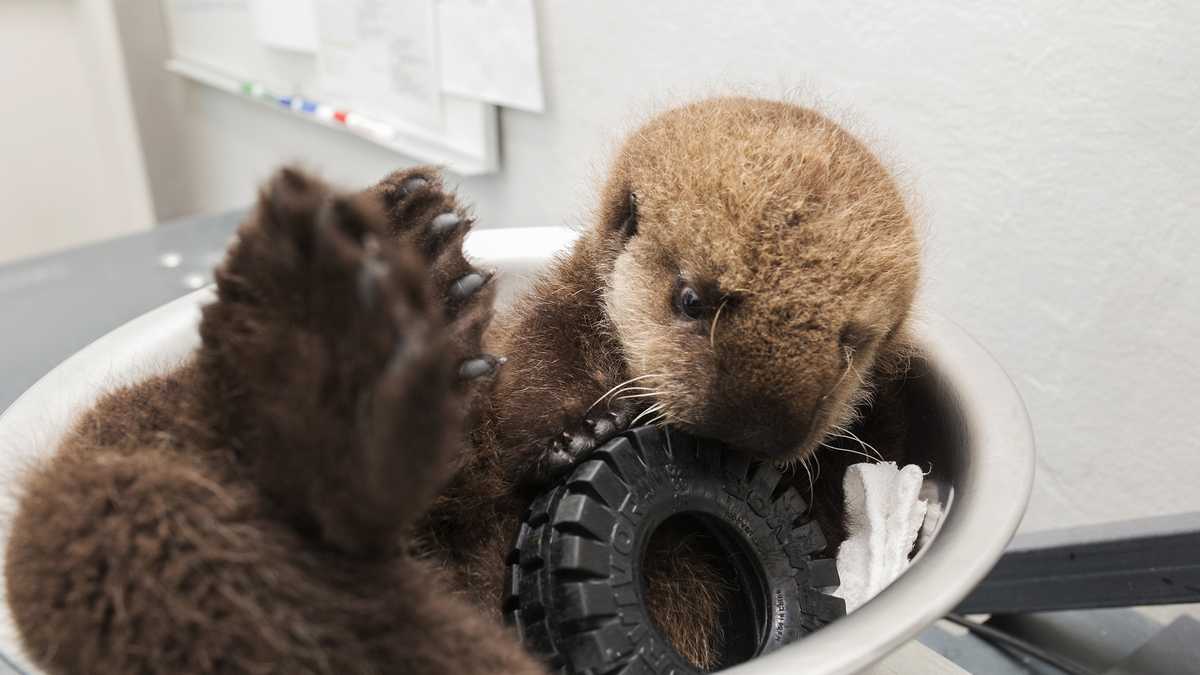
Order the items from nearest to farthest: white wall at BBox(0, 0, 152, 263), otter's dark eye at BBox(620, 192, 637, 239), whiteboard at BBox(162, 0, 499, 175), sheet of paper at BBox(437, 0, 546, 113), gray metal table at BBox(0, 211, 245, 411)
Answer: otter's dark eye at BBox(620, 192, 637, 239) < gray metal table at BBox(0, 211, 245, 411) < sheet of paper at BBox(437, 0, 546, 113) < whiteboard at BBox(162, 0, 499, 175) < white wall at BBox(0, 0, 152, 263)

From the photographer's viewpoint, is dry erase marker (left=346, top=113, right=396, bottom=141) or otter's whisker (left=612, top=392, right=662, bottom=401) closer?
otter's whisker (left=612, top=392, right=662, bottom=401)

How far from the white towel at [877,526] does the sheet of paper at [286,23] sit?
71.1 inches

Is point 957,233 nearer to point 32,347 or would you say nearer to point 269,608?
point 269,608

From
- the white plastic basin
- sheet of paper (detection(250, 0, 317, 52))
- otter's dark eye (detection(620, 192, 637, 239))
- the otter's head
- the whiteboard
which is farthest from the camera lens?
sheet of paper (detection(250, 0, 317, 52))

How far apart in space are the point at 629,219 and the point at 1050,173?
0.56 metres

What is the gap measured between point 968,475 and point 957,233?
1.83 feet

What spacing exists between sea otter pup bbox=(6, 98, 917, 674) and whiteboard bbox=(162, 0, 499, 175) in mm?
716

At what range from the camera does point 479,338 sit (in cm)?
57

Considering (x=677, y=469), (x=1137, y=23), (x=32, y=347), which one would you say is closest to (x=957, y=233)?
(x=1137, y=23)

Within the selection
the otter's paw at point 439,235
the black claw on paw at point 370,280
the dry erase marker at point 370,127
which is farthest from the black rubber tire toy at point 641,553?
Result: the dry erase marker at point 370,127

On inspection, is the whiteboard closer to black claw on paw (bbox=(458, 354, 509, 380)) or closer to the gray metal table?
the gray metal table

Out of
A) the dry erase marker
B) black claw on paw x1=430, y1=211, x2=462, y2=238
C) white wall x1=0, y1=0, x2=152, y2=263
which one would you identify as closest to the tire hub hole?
black claw on paw x1=430, y1=211, x2=462, y2=238

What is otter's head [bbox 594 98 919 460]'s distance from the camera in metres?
0.50

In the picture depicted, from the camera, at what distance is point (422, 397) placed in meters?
0.26
